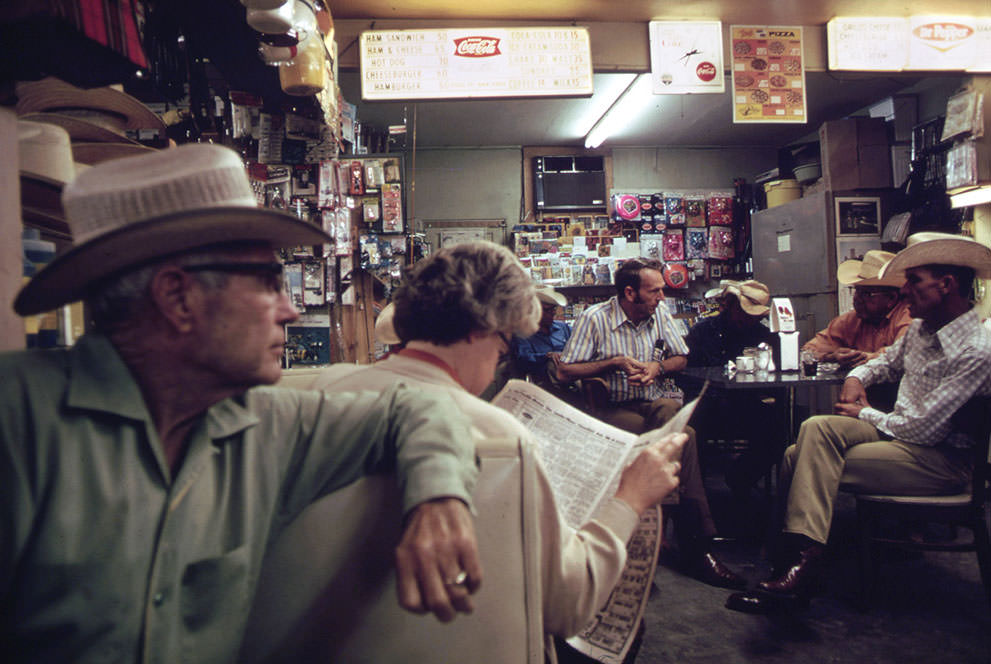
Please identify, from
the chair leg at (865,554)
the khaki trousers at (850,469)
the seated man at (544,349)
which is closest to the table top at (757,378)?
the khaki trousers at (850,469)

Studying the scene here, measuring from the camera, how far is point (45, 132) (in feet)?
4.59

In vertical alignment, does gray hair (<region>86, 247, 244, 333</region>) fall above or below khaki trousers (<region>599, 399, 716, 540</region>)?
above

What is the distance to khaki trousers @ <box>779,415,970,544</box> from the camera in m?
2.54

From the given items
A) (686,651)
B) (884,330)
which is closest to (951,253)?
(884,330)

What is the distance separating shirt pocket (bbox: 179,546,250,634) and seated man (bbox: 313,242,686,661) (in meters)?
0.36

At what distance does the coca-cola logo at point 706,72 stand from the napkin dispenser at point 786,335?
1.67 m

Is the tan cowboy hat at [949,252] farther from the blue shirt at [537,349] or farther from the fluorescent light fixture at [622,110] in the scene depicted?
the fluorescent light fixture at [622,110]

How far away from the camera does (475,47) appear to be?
4.01 m

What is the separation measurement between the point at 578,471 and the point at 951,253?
2.39m

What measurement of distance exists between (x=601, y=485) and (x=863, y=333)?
12.7 feet

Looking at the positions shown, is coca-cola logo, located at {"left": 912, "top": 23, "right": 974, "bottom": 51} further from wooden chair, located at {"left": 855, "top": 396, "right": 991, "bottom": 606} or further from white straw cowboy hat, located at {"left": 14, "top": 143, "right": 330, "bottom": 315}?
white straw cowboy hat, located at {"left": 14, "top": 143, "right": 330, "bottom": 315}

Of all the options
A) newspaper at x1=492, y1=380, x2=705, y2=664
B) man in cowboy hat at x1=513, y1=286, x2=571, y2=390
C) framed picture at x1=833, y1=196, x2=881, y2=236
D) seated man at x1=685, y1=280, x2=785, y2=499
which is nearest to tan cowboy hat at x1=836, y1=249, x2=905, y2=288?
seated man at x1=685, y1=280, x2=785, y2=499

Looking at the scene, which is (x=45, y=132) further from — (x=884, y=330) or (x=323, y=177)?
→ (x=884, y=330)

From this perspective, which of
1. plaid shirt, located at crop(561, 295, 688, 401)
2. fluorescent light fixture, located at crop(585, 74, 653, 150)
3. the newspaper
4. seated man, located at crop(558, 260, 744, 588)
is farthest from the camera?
fluorescent light fixture, located at crop(585, 74, 653, 150)
